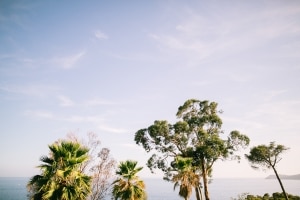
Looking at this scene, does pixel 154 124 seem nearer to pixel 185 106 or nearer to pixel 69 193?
pixel 185 106

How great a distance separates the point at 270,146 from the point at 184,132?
1767 centimetres

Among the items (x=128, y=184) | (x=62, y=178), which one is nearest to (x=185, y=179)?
(x=128, y=184)

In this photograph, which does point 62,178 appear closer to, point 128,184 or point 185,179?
point 128,184

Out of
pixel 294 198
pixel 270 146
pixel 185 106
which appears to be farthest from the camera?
pixel 270 146

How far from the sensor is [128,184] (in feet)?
66.0

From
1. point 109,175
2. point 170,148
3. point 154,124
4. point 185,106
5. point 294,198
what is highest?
point 185,106

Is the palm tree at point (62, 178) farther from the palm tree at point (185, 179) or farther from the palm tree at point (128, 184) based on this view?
the palm tree at point (185, 179)

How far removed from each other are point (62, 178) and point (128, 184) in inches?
323

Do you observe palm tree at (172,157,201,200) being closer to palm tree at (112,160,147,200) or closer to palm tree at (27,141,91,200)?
palm tree at (112,160,147,200)

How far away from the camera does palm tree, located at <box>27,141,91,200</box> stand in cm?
1258

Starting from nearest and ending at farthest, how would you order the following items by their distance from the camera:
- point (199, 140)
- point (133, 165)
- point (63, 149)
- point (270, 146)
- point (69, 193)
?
point (69, 193)
point (63, 149)
point (133, 165)
point (199, 140)
point (270, 146)

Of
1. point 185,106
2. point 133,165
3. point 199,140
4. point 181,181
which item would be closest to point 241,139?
point 199,140

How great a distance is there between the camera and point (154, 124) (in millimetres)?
31906

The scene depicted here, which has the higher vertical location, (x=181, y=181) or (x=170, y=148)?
(x=170, y=148)
